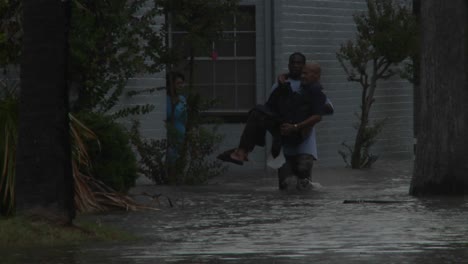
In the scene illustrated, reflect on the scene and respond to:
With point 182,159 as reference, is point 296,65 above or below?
above

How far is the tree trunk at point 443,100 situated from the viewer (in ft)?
58.4

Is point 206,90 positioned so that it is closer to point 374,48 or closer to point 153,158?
point 374,48

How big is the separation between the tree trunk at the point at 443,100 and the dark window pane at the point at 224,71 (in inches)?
350

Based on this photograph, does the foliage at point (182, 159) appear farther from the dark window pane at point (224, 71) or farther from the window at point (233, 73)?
the dark window pane at point (224, 71)

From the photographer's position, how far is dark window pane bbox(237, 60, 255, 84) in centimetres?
2695

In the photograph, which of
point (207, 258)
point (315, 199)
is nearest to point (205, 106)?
point (315, 199)

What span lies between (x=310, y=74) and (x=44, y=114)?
292 inches

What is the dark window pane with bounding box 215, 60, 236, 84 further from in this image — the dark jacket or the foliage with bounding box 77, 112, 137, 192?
the foliage with bounding box 77, 112, 137, 192

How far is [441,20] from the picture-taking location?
17.8m

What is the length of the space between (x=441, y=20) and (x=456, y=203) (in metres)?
2.05

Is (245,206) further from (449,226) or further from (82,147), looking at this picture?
(449,226)

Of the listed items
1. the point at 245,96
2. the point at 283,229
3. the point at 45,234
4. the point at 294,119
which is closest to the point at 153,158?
the point at 294,119

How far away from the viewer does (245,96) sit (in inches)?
1065

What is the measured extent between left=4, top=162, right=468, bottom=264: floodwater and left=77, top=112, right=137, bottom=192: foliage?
21.8 inches
